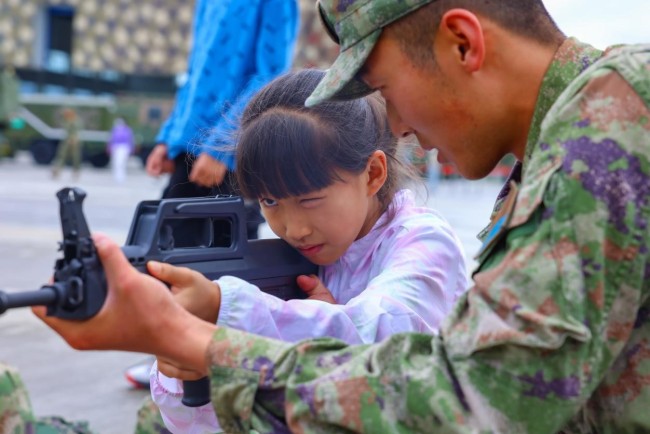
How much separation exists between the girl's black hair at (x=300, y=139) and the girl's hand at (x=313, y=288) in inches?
7.3

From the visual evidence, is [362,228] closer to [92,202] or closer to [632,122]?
[632,122]

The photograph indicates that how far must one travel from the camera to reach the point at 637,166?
1.04 metres

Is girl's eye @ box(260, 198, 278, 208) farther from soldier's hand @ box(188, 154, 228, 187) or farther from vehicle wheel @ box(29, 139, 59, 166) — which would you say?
vehicle wheel @ box(29, 139, 59, 166)

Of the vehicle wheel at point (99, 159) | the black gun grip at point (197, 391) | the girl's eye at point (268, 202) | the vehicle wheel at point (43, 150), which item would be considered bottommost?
the vehicle wheel at point (99, 159)

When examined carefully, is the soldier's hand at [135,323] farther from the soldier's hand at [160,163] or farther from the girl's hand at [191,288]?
the soldier's hand at [160,163]

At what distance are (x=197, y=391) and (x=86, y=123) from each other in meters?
22.2

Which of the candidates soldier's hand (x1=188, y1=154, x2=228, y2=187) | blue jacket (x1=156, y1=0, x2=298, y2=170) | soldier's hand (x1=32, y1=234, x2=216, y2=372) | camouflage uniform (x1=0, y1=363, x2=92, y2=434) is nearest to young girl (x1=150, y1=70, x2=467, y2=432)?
camouflage uniform (x1=0, y1=363, x2=92, y2=434)

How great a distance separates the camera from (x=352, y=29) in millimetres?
1242

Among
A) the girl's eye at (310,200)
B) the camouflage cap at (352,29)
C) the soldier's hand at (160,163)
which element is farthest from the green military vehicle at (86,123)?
the camouflage cap at (352,29)

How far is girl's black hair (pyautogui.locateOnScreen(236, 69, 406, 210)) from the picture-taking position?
1879 mm

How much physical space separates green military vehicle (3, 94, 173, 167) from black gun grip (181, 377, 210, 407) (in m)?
21.5

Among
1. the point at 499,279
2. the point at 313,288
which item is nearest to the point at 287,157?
the point at 313,288

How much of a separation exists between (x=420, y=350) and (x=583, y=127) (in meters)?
0.35

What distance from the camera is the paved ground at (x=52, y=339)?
11.3 ft
